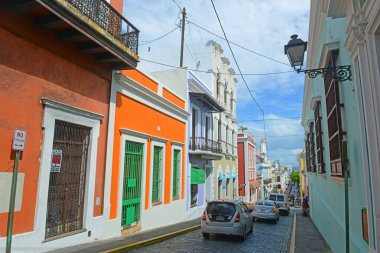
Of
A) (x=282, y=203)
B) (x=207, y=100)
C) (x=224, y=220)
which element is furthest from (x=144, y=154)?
(x=282, y=203)

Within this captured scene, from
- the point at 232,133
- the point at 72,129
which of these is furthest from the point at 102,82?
the point at 232,133

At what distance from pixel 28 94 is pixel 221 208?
7.57 meters

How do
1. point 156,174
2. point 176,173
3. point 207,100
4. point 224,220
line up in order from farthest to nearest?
point 207,100 < point 176,173 < point 156,174 < point 224,220

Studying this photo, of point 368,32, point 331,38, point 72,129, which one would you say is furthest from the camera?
point 72,129

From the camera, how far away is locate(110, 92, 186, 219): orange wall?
10344mm

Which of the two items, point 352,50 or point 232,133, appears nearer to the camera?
point 352,50

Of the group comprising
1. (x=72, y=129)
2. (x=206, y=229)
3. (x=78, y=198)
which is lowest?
(x=206, y=229)

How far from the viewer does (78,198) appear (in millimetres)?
8617

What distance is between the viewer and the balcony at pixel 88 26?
6.80 m

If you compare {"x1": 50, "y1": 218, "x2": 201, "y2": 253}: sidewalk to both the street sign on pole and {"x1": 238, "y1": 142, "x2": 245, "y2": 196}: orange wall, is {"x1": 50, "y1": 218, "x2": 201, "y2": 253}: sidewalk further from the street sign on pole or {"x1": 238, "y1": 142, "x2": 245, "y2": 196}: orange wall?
{"x1": 238, "y1": 142, "x2": 245, "y2": 196}: orange wall

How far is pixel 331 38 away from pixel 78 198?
756 centimetres

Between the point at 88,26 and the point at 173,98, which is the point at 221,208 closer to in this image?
the point at 173,98

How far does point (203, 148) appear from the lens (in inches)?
757

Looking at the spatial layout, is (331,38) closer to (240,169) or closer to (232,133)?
(232,133)
